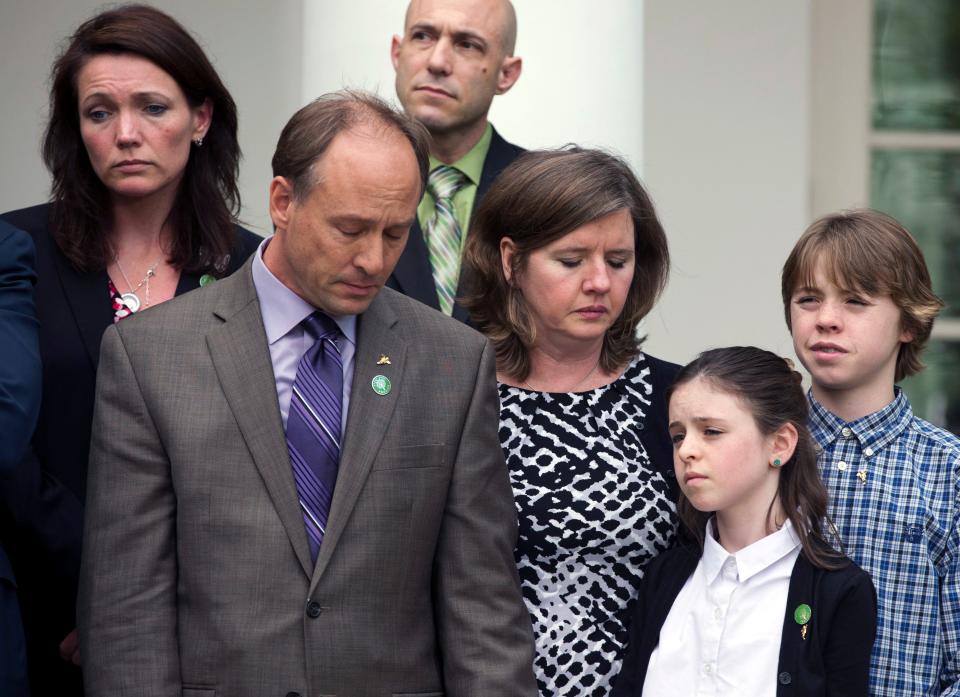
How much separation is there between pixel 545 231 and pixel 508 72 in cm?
115

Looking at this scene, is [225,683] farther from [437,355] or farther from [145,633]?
[437,355]

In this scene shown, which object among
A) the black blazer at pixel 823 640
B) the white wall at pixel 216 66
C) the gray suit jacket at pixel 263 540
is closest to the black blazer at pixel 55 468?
the gray suit jacket at pixel 263 540

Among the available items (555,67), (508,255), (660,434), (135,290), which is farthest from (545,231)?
(555,67)

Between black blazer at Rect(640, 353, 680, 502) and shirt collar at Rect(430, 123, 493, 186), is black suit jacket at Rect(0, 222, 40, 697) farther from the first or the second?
shirt collar at Rect(430, 123, 493, 186)

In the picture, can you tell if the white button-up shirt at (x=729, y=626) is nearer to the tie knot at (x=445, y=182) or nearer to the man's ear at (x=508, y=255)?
the man's ear at (x=508, y=255)

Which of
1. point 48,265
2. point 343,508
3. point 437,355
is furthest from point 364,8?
point 343,508

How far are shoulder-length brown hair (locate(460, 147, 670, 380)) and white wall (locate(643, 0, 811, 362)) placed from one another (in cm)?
239

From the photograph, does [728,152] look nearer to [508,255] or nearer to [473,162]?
[473,162]

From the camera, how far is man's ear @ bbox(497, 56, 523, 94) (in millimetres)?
4242

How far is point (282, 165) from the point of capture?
2.91m

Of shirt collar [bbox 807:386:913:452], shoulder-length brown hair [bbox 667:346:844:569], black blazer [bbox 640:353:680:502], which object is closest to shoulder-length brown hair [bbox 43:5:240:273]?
black blazer [bbox 640:353:680:502]

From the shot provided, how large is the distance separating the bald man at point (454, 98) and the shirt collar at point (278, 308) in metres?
0.93

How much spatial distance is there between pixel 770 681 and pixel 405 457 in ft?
2.67

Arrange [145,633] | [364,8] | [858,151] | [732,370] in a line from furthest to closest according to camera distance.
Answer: [858,151] < [364,8] < [732,370] < [145,633]
